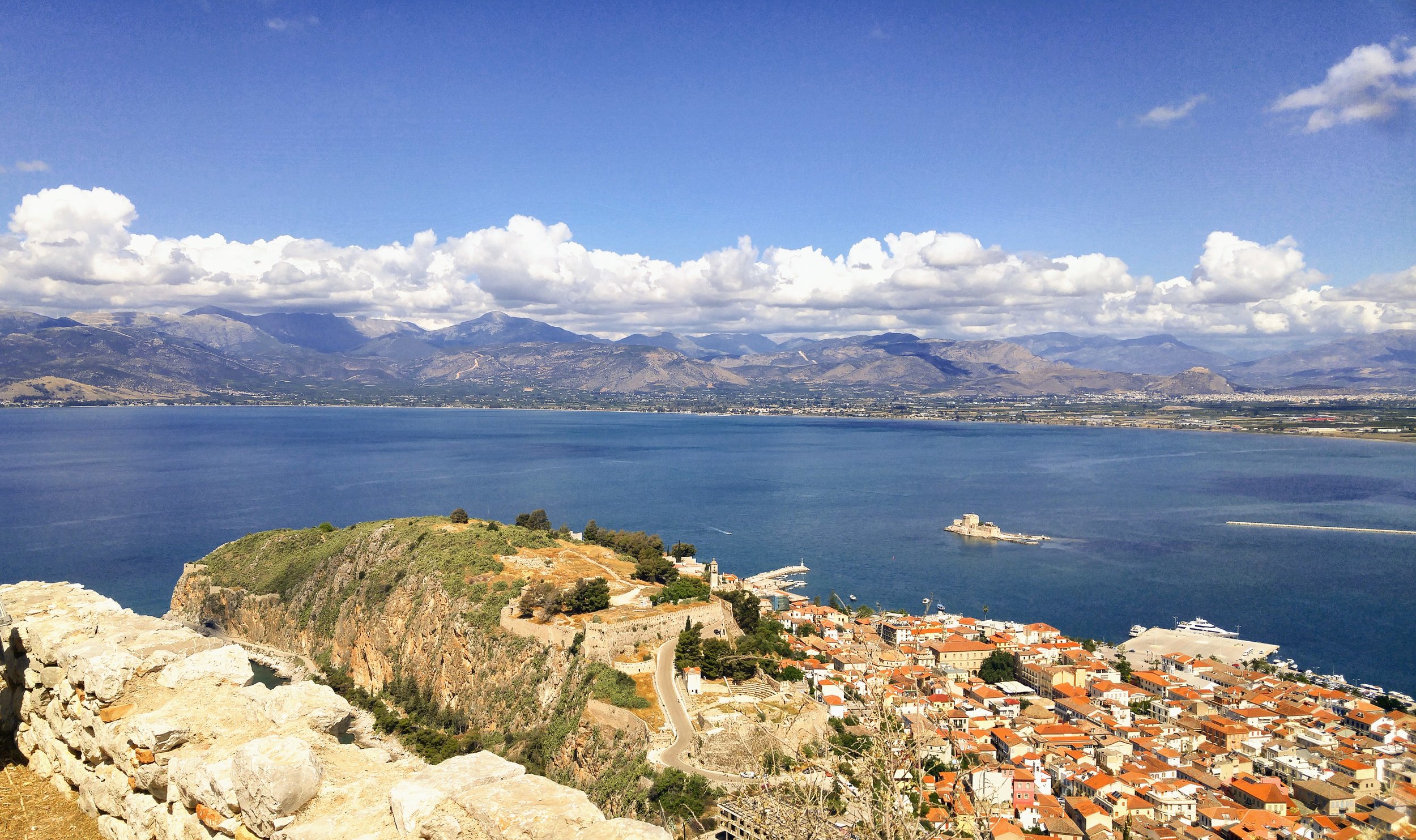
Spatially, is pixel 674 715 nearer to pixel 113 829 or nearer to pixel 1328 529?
pixel 113 829

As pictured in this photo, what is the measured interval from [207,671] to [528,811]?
9.53 ft

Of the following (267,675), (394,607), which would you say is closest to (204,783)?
(394,607)

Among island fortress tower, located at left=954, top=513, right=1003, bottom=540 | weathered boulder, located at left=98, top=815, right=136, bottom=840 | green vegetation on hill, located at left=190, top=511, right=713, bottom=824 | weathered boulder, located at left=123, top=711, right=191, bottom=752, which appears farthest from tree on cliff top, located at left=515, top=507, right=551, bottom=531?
island fortress tower, located at left=954, top=513, right=1003, bottom=540

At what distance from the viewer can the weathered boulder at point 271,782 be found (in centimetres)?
348

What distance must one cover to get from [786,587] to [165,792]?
3987 centimetres

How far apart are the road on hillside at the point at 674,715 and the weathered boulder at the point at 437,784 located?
36.8ft

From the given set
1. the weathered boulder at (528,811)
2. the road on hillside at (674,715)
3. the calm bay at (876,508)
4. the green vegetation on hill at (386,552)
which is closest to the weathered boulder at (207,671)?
the weathered boulder at (528,811)

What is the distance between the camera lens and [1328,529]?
182ft

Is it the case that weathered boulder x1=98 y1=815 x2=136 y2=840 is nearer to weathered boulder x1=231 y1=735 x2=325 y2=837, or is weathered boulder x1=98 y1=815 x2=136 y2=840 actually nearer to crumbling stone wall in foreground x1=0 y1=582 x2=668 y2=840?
crumbling stone wall in foreground x1=0 y1=582 x2=668 y2=840

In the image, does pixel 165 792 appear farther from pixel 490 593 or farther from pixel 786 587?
pixel 786 587

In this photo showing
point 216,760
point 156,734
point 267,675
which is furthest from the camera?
point 267,675

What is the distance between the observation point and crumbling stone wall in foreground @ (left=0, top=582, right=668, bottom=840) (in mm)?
3354

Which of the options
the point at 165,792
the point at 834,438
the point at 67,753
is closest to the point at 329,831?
the point at 165,792

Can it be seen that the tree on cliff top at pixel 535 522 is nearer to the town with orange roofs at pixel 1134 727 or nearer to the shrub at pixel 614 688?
the town with orange roofs at pixel 1134 727
